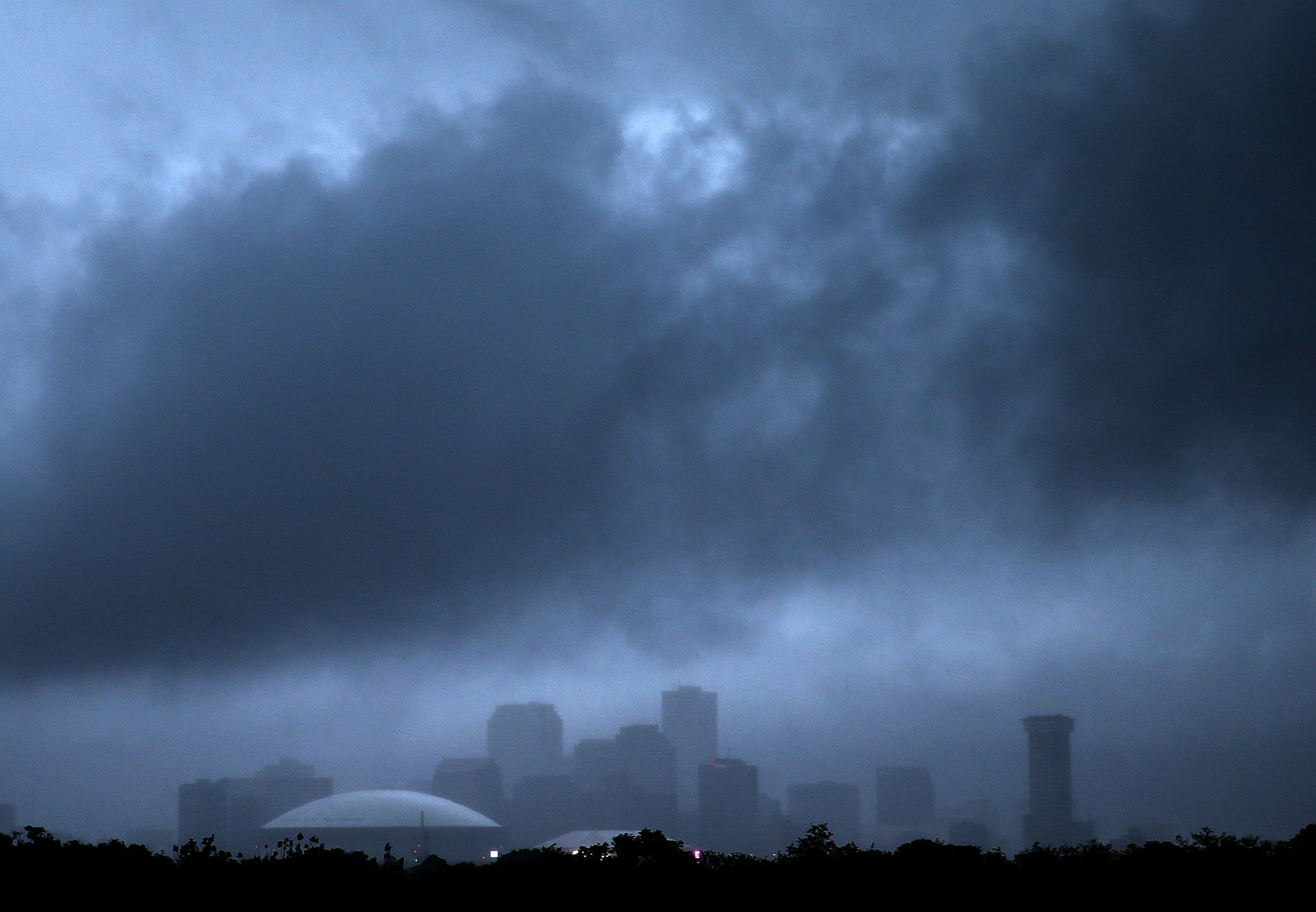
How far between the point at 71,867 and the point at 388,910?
26.5 m

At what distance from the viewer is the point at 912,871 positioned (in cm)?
11188

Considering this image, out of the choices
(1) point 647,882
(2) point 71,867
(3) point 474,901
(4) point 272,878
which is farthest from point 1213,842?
(2) point 71,867

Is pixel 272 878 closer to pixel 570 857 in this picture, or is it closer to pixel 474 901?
pixel 474 901

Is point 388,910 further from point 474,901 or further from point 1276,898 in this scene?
point 1276,898

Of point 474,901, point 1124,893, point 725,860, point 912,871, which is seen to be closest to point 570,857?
point 725,860

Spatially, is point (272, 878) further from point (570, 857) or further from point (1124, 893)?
point (1124, 893)

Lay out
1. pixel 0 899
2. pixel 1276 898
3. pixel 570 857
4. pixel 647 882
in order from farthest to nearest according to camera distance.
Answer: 1. pixel 570 857
2. pixel 647 882
3. pixel 1276 898
4. pixel 0 899

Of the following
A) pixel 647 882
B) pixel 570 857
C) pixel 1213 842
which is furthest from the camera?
pixel 1213 842

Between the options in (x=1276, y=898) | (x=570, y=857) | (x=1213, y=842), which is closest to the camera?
(x=1276, y=898)

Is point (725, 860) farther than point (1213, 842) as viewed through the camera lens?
No

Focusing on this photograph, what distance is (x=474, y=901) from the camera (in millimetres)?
103312

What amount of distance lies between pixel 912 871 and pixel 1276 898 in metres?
27.2

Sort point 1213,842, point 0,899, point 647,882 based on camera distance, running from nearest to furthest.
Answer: point 0,899 < point 647,882 < point 1213,842

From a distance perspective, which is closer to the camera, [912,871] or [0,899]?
[0,899]
